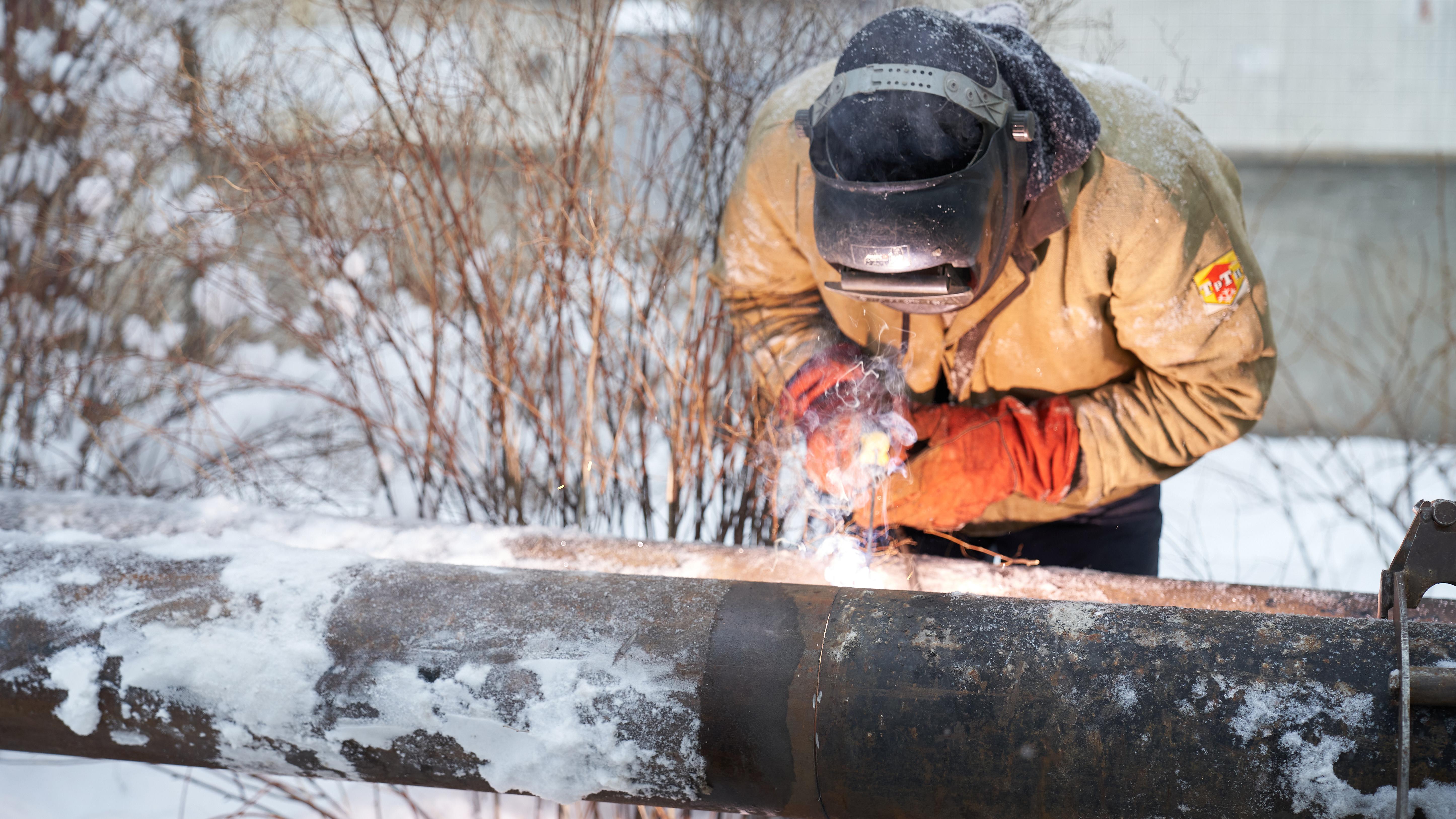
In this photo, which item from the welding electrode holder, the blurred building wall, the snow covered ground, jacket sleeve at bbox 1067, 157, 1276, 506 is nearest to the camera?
the welding electrode holder

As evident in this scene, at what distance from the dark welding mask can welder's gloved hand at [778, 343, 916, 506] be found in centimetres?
38

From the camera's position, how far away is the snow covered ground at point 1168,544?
1.94 meters

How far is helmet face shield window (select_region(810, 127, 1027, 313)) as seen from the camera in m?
1.41

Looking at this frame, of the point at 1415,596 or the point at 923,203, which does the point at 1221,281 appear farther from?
the point at 1415,596

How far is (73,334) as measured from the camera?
3.62 metres

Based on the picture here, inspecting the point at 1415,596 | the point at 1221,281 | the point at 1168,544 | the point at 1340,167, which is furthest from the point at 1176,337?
the point at 1340,167

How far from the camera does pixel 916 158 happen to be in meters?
1.42

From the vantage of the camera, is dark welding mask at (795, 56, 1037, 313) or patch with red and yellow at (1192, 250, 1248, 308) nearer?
dark welding mask at (795, 56, 1037, 313)

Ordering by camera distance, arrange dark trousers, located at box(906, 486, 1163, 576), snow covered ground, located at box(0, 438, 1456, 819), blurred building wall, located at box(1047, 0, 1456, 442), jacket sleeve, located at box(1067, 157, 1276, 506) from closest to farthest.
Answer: jacket sleeve, located at box(1067, 157, 1276, 506), snow covered ground, located at box(0, 438, 1456, 819), dark trousers, located at box(906, 486, 1163, 576), blurred building wall, located at box(1047, 0, 1456, 442)

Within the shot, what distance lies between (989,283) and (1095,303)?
334mm

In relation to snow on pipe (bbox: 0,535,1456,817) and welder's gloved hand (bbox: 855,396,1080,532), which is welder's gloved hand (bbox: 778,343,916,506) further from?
snow on pipe (bbox: 0,535,1456,817)

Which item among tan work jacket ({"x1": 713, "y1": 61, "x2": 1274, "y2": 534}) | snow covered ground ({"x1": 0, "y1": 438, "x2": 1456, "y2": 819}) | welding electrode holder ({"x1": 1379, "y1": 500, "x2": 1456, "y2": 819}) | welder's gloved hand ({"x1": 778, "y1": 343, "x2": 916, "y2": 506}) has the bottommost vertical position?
snow covered ground ({"x1": 0, "y1": 438, "x2": 1456, "y2": 819})

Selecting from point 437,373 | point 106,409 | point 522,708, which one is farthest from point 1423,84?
point 106,409

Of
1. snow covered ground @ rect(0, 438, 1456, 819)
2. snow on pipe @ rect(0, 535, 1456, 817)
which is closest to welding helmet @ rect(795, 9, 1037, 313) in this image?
snow on pipe @ rect(0, 535, 1456, 817)
